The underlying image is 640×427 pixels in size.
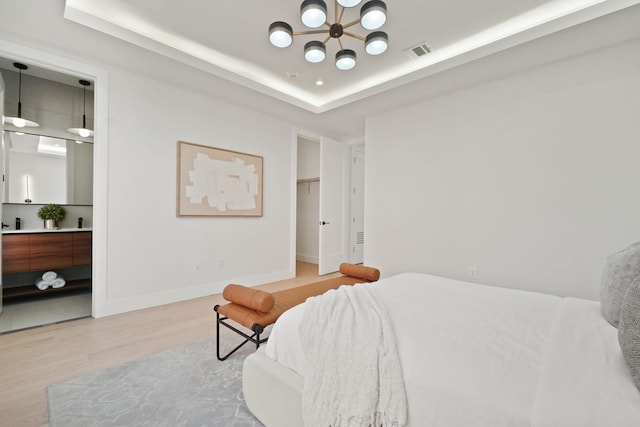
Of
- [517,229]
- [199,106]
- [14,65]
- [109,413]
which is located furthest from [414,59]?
[14,65]

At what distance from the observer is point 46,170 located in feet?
12.1

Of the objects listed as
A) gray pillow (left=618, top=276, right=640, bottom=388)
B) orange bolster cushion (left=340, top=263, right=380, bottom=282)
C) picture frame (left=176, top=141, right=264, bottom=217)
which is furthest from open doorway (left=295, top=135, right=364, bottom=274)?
gray pillow (left=618, top=276, right=640, bottom=388)

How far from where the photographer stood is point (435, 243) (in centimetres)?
361

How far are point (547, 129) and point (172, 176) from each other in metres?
4.17

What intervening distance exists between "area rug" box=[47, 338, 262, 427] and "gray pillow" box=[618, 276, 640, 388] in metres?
1.56

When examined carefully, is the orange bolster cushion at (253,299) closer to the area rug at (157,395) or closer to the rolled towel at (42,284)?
the area rug at (157,395)

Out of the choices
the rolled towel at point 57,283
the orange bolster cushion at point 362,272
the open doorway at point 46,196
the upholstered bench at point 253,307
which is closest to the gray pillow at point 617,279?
the orange bolster cushion at point 362,272

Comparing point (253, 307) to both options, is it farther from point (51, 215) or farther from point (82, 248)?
point (51, 215)

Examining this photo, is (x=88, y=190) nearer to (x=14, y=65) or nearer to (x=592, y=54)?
A: (x=14, y=65)

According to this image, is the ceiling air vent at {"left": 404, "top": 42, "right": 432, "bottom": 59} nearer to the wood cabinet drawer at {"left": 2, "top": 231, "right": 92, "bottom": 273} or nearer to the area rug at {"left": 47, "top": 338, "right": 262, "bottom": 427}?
the area rug at {"left": 47, "top": 338, "right": 262, "bottom": 427}

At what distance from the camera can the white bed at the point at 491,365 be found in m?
0.80

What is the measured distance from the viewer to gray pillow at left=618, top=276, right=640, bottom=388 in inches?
32.0

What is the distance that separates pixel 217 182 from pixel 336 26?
246 centimetres

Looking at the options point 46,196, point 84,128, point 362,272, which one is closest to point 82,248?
point 46,196
